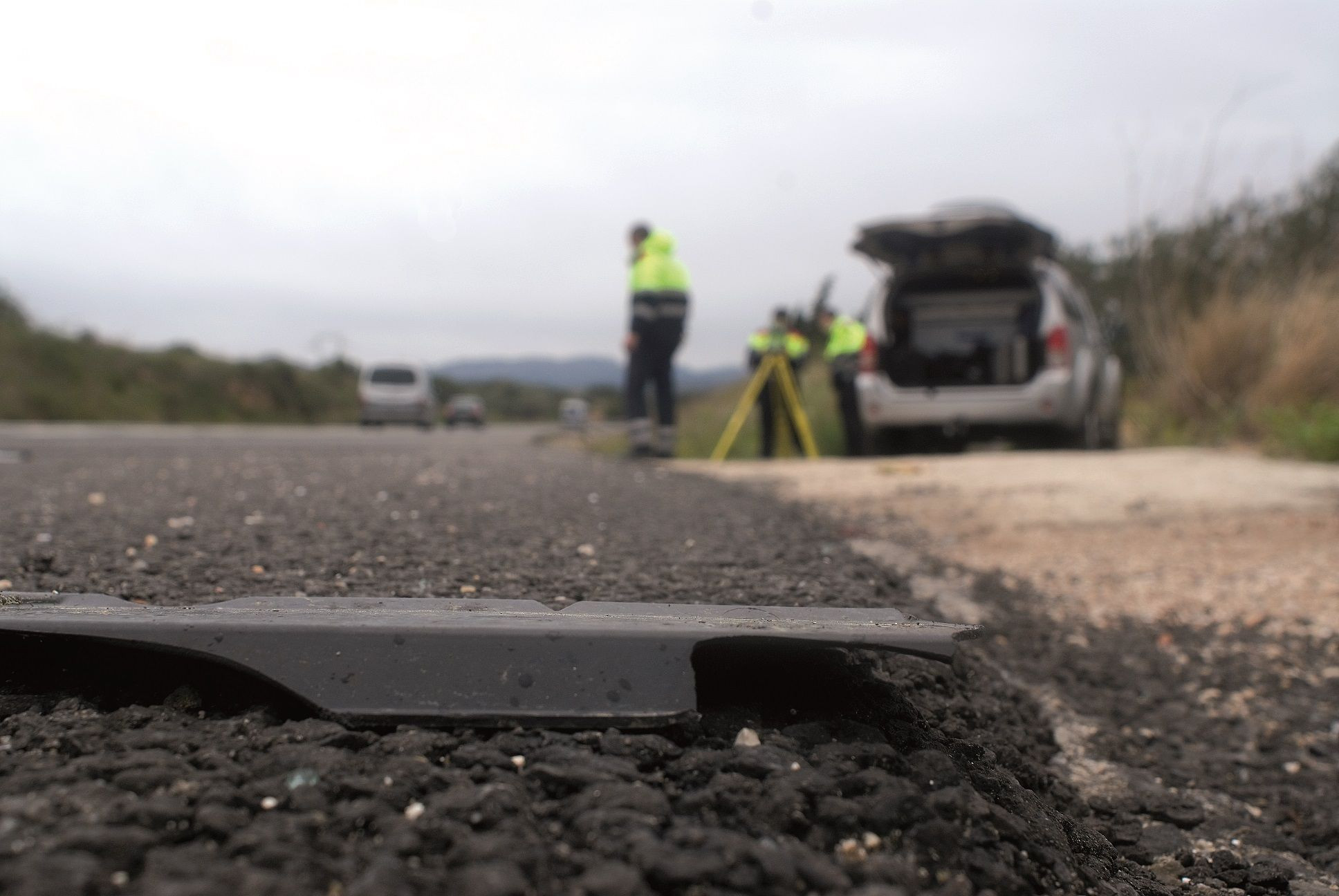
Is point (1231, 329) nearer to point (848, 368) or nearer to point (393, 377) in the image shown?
point (848, 368)

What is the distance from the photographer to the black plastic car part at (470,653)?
4.52 ft

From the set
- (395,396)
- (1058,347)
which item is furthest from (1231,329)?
(395,396)

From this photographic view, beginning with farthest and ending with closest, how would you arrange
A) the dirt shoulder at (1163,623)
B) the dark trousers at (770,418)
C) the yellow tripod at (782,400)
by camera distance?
the dark trousers at (770,418) < the yellow tripod at (782,400) < the dirt shoulder at (1163,623)

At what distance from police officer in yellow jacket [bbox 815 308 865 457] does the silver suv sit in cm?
37

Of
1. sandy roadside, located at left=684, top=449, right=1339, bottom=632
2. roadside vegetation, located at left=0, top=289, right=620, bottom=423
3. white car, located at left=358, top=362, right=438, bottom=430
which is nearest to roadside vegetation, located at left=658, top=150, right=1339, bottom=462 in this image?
sandy roadside, located at left=684, top=449, right=1339, bottom=632

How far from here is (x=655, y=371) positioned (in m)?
9.22

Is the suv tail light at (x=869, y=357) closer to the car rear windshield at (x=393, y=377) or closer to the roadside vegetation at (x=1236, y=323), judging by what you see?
the roadside vegetation at (x=1236, y=323)

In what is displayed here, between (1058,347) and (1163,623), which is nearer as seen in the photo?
(1163,623)

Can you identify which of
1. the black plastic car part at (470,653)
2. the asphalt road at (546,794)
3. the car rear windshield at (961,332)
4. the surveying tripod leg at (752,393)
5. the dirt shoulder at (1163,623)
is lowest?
the dirt shoulder at (1163,623)

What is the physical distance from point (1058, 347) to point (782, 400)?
2.80m

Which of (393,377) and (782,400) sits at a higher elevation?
(393,377)

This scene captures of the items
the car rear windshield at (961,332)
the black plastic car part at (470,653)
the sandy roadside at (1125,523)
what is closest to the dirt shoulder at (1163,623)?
the sandy roadside at (1125,523)

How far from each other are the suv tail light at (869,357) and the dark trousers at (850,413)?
1047mm

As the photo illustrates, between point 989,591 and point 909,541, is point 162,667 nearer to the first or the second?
point 989,591
